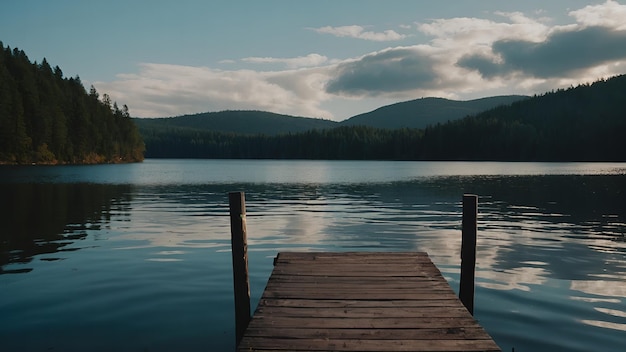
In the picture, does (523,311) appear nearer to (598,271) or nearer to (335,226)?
(598,271)

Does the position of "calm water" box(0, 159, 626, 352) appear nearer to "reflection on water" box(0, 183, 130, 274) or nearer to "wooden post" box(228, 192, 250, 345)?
"reflection on water" box(0, 183, 130, 274)

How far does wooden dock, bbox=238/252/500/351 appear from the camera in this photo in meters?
6.71

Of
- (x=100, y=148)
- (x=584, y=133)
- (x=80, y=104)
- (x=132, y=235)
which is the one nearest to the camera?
(x=132, y=235)

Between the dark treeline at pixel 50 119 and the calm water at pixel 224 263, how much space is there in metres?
85.4

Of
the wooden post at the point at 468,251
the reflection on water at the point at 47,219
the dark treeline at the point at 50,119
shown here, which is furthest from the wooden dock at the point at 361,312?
the dark treeline at the point at 50,119

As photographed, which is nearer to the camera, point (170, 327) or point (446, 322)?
point (446, 322)

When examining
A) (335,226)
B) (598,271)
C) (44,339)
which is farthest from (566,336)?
(335,226)

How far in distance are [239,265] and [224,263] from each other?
7.18 meters

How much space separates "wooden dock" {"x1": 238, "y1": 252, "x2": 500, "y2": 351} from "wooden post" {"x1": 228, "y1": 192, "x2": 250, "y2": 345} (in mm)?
657

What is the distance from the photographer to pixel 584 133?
609 feet

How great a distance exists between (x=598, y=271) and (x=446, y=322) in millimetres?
11160

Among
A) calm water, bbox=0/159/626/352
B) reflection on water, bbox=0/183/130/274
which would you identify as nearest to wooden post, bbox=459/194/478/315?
calm water, bbox=0/159/626/352

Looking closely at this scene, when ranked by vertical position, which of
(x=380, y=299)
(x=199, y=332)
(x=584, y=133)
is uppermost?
(x=584, y=133)

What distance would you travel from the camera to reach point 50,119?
118938 millimetres
